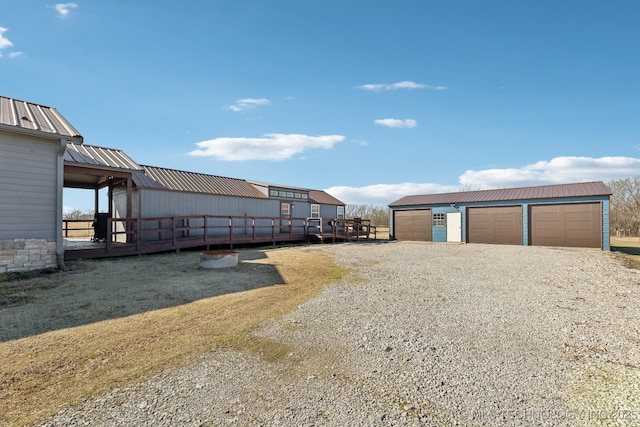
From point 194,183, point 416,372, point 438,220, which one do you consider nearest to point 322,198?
point 438,220

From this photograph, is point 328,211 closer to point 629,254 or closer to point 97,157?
point 97,157

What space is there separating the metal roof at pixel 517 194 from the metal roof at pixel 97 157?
17638mm

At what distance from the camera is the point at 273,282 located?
749cm

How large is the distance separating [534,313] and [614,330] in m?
0.98

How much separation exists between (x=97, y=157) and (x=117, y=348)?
10873 mm

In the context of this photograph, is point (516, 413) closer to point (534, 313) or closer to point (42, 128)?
point (534, 313)

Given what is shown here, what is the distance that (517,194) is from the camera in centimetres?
1931

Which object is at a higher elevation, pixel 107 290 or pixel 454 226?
pixel 454 226

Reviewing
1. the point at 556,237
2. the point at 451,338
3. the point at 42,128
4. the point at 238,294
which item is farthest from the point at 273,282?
the point at 556,237

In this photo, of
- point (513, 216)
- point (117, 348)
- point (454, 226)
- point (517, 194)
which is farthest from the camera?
point (454, 226)

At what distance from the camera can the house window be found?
20844mm

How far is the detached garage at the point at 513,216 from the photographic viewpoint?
53.8 ft

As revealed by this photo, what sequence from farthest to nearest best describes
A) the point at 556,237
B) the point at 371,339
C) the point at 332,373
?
the point at 556,237 < the point at 371,339 < the point at 332,373

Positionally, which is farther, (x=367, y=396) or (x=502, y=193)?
(x=502, y=193)
